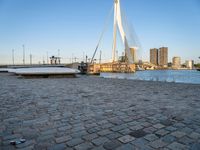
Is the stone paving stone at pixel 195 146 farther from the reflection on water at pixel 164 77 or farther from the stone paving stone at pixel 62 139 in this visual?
the reflection on water at pixel 164 77

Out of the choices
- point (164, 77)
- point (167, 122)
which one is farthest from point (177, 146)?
point (164, 77)

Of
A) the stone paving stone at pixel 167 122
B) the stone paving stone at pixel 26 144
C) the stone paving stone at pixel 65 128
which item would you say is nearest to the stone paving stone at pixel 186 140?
the stone paving stone at pixel 167 122

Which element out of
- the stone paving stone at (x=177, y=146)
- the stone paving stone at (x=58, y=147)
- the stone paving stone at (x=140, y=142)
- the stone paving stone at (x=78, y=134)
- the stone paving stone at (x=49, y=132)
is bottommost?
the stone paving stone at (x=177, y=146)

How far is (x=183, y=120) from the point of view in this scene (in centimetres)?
336

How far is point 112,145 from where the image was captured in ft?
7.64

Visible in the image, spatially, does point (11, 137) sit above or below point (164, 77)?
above

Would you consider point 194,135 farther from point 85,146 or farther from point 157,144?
point 85,146

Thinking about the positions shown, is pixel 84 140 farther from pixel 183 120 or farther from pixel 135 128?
pixel 183 120

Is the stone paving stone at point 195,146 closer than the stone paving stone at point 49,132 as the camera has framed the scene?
Yes

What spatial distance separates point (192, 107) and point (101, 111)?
7.44 ft

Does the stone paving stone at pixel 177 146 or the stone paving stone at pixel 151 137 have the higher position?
the stone paving stone at pixel 151 137

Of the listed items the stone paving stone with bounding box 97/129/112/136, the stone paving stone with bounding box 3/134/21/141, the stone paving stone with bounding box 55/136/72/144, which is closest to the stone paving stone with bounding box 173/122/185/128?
the stone paving stone with bounding box 97/129/112/136

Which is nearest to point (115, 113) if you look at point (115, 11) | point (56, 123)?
point (56, 123)

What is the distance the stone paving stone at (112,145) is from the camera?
2.27m
